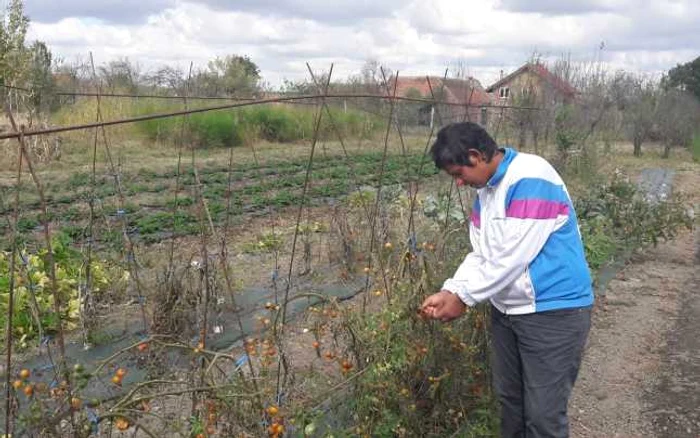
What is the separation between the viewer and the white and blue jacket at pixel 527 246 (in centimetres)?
204

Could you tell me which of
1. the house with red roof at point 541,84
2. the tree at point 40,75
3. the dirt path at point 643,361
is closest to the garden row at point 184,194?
the dirt path at point 643,361

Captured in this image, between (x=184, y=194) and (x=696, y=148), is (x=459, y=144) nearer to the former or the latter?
(x=184, y=194)

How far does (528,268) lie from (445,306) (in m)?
0.29

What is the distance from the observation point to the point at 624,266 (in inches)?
239

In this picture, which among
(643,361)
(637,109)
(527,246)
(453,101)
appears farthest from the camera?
(637,109)

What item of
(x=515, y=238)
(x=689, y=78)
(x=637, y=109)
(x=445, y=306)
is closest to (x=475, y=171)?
(x=515, y=238)

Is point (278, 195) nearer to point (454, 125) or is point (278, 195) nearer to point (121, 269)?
point (121, 269)

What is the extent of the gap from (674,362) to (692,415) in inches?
29.3

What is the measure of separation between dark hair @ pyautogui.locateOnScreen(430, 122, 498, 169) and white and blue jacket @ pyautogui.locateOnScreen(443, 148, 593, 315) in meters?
0.11

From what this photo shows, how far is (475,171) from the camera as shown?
2.11 m

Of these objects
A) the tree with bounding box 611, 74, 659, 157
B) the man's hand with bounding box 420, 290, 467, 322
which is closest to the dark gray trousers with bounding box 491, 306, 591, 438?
the man's hand with bounding box 420, 290, 467, 322

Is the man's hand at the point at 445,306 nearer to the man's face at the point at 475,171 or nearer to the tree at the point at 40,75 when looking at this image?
the man's face at the point at 475,171

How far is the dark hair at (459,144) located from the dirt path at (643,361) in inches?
67.3

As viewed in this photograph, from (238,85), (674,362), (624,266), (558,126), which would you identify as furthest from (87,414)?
(238,85)
